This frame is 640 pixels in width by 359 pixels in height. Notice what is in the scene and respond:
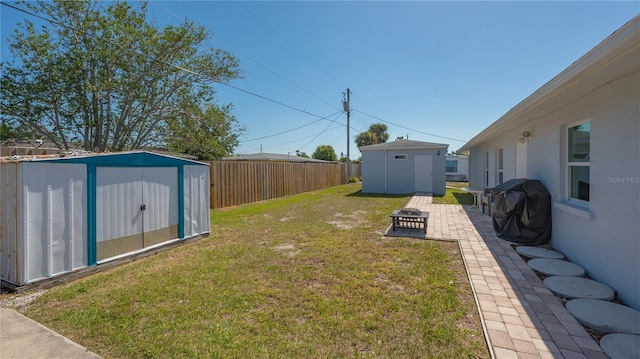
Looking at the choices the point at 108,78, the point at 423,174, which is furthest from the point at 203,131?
the point at 423,174

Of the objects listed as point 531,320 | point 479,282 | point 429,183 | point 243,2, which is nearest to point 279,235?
point 479,282

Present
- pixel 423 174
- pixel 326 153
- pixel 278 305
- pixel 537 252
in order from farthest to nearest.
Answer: pixel 326 153 → pixel 423 174 → pixel 537 252 → pixel 278 305

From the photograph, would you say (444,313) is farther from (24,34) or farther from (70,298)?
(24,34)

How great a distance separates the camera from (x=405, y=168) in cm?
1545

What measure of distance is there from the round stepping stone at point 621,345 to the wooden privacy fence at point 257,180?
10.4 metres

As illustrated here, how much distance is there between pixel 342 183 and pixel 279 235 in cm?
1827

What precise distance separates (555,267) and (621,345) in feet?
6.37

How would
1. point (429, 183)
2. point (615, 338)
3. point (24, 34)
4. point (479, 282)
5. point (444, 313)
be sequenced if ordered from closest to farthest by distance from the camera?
point (615, 338) < point (444, 313) < point (479, 282) < point (24, 34) < point (429, 183)

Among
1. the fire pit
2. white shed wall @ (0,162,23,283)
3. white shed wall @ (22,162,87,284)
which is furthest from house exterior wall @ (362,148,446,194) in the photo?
white shed wall @ (0,162,23,283)

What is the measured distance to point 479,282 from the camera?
11.5ft

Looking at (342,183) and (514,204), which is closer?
(514,204)

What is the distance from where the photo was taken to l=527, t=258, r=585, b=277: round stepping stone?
3.63 meters

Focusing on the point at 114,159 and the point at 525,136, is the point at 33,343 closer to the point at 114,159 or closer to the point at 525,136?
the point at 114,159

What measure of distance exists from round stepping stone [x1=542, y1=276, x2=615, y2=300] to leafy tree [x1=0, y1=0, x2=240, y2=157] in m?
10.7
